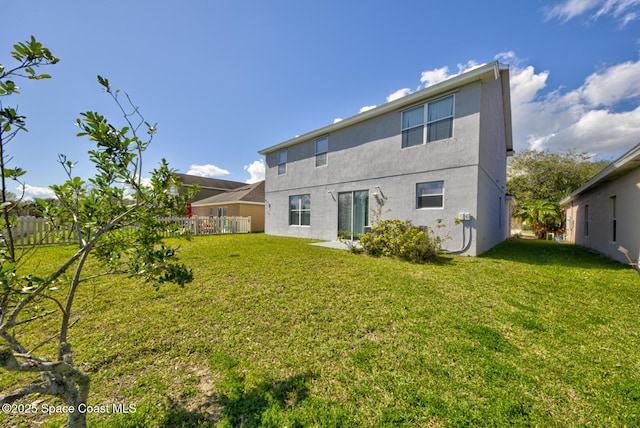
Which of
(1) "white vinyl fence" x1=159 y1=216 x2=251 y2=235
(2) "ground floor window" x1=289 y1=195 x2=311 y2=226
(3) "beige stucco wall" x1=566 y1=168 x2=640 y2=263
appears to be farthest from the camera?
(1) "white vinyl fence" x1=159 y1=216 x2=251 y2=235

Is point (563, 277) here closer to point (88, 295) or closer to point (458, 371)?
point (458, 371)

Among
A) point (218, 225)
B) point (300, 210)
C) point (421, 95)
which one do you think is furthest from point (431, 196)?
point (218, 225)

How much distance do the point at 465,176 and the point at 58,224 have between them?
9.07 meters

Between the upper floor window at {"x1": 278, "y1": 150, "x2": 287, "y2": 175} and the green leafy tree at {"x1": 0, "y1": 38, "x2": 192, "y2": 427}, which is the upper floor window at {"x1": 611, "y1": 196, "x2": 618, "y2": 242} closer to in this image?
the green leafy tree at {"x1": 0, "y1": 38, "x2": 192, "y2": 427}

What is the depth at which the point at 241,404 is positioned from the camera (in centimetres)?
199

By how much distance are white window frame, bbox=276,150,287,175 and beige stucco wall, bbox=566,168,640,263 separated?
13070mm

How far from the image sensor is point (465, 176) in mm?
7723

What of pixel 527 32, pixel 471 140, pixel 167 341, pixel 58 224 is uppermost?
pixel 527 32

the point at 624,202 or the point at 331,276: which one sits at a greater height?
the point at 624,202

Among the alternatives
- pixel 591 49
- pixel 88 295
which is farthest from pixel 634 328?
pixel 591 49

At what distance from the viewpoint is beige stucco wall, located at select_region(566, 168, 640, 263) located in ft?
21.6

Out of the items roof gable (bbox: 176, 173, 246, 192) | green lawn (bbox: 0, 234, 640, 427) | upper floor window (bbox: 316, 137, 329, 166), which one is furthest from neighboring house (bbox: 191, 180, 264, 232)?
green lawn (bbox: 0, 234, 640, 427)

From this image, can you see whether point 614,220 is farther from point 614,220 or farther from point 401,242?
point 401,242

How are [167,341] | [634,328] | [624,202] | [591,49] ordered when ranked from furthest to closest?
[591,49] → [624,202] → [634,328] → [167,341]
